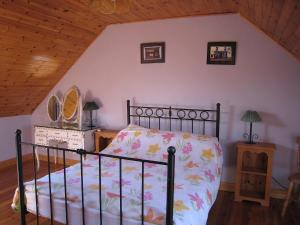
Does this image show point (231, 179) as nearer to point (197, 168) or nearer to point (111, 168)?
point (197, 168)

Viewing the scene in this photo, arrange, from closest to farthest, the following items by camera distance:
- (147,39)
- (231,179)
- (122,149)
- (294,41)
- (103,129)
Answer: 1. (294,41)
2. (122,149)
3. (231,179)
4. (147,39)
5. (103,129)

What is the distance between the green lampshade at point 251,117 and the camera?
2967 millimetres

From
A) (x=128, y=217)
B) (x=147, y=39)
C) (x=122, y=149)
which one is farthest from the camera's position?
(x=147, y=39)

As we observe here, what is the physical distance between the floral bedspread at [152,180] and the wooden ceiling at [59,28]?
4.74 feet

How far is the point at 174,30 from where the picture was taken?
3.46 m

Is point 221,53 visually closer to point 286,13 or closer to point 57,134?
point 286,13

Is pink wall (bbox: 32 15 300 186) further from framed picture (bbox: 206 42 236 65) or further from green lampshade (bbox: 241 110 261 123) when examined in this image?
green lampshade (bbox: 241 110 261 123)

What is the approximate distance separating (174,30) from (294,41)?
153 centimetres

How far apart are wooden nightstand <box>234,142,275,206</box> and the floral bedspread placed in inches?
15.8

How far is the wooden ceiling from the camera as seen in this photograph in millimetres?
2393

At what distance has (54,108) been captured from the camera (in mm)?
4340

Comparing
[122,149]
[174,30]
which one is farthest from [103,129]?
[174,30]

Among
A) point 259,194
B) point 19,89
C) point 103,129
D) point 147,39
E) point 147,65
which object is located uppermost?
point 147,39

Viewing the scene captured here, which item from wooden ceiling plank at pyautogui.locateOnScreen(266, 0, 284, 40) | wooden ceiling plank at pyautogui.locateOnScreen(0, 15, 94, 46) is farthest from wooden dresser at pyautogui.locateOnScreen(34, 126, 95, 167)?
wooden ceiling plank at pyautogui.locateOnScreen(266, 0, 284, 40)
